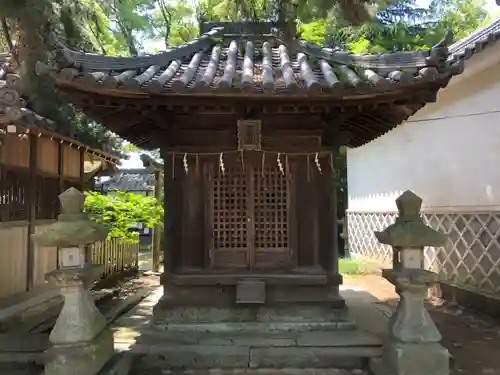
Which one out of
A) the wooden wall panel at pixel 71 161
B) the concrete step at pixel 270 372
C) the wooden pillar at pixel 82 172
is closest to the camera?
the concrete step at pixel 270 372

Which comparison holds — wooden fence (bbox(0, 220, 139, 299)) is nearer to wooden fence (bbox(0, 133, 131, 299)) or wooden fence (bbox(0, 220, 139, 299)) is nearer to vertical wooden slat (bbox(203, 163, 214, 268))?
wooden fence (bbox(0, 133, 131, 299))

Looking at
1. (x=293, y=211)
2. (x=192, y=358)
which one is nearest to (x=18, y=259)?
(x=192, y=358)

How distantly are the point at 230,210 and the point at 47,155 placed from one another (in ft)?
17.5

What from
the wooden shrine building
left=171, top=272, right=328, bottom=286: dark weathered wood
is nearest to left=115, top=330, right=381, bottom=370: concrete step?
the wooden shrine building

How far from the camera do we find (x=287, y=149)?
25.9ft

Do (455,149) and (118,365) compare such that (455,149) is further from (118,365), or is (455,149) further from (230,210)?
(118,365)

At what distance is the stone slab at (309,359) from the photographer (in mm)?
6570

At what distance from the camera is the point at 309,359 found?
21.6ft

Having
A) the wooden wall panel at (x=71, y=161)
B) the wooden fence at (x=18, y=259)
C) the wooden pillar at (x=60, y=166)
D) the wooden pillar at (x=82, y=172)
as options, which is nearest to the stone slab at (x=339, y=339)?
the wooden fence at (x=18, y=259)

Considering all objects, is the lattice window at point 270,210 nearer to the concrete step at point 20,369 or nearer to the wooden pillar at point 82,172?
the concrete step at point 20,369

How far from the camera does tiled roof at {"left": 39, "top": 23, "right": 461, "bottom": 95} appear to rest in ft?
20.7

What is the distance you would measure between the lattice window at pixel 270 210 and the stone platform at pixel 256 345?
1.12m

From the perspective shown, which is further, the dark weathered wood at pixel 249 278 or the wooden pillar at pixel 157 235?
the wooden pillar at pixel 157 235

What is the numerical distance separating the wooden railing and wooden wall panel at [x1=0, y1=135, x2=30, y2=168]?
3.21 metres
